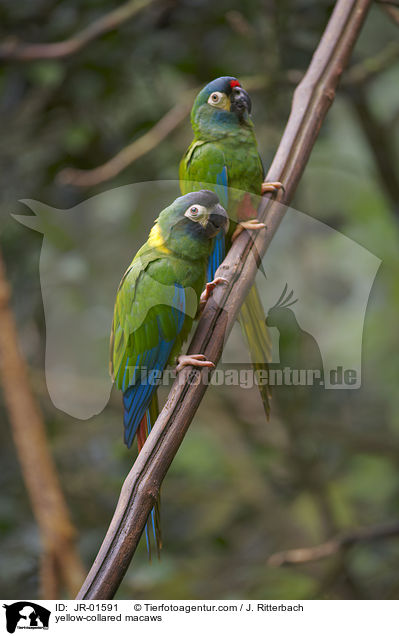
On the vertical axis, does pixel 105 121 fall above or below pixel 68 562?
above

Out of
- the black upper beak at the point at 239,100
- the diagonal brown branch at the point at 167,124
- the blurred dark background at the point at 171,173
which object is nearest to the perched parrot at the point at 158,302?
the black upper beak at the point at 239,100

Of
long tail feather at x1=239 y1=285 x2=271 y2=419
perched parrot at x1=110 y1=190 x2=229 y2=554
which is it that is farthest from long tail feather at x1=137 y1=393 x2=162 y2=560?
long tail feather at x1=239 y1=285 x2=271 y2=419

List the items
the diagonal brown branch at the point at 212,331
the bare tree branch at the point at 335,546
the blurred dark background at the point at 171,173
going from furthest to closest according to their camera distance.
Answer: the blurred dark background at the point at 171,173 → the bare tree branch at the point at 335,546 → the diagonal brown branch at the point at 212,331

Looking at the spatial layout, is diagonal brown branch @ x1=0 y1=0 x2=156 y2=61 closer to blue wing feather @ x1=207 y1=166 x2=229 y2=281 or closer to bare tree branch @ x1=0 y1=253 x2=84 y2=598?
bare tree branch @ x1=0 y1=253 x2=84 y2=598

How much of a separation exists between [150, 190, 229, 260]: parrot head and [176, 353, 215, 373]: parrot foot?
0.10m

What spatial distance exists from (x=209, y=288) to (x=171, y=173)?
1.89 feet

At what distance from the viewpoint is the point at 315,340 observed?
2.56 ft

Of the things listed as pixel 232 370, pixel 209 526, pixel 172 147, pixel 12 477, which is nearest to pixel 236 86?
pixel 232 370

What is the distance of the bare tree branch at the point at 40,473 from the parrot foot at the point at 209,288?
473 millimetres

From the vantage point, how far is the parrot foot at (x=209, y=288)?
1.71ft

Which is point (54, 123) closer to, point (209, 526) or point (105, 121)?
point (105, 121)

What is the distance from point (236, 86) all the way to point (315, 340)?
0.32 m

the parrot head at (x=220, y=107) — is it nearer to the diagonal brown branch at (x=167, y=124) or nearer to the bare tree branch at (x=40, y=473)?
the diagonal brown branch at (x=167, y=124)

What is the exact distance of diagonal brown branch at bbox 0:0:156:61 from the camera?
1.16 metres
